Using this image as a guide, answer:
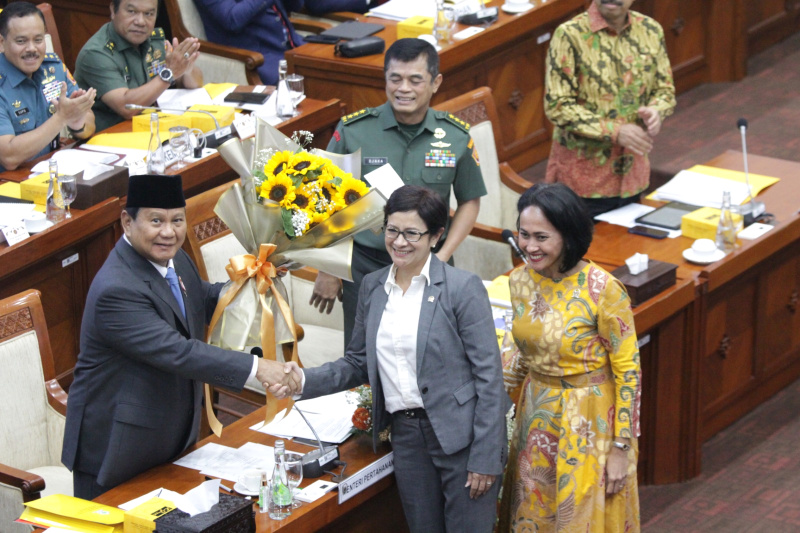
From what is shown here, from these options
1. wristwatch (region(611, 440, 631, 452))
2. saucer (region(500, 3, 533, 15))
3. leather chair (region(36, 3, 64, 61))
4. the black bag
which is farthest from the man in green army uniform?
saucer (region(500, 3, 533, 15))

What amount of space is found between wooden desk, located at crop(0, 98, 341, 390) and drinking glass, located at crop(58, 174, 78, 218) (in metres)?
0.06

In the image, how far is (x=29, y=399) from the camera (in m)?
3.88

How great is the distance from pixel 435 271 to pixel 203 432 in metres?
1.54

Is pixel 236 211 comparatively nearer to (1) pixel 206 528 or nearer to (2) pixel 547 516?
(1) pixel 206 528

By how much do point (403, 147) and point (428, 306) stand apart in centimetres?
98

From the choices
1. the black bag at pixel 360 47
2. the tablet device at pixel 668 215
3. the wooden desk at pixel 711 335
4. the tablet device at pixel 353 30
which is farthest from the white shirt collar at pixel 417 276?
the tablet device at pixel 353 30

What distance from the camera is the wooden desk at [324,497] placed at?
3.15 m

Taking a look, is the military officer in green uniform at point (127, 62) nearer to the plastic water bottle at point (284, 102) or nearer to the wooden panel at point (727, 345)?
the plastic water bottle at point (284, 102)

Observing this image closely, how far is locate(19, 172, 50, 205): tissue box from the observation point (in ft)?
15.9

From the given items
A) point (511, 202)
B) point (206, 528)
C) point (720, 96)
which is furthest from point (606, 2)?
point (720, 96)

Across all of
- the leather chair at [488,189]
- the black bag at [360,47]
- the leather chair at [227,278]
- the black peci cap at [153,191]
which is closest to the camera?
the black peci cap at [153,191]

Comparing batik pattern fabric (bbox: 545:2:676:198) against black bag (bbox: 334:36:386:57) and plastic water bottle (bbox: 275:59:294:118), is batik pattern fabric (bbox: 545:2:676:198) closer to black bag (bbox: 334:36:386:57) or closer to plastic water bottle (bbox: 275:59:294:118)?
plastic water bottle (bbox: 275:59:294:118)

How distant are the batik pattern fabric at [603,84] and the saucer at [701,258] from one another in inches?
20.6

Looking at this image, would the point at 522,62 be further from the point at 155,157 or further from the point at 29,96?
the point at 29,96
